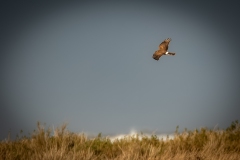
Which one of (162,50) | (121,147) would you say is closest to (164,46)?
(162,50)

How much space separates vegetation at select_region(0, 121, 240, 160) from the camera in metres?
7.68

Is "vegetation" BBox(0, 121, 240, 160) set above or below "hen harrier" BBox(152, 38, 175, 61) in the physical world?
below

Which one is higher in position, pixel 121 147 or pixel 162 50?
pixel 162 50

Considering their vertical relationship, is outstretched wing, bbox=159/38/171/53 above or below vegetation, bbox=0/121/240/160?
above

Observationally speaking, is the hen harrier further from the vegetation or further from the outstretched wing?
the vegetation

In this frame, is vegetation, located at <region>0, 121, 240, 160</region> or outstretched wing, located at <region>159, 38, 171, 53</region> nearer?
vegetation, located at <region>0, 121, 240, 160</region>

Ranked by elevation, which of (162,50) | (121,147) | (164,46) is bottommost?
(121,147)

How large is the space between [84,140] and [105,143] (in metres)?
0.75

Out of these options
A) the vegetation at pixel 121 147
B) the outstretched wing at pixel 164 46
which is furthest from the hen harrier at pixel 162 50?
the vegetation at pixel 121 147

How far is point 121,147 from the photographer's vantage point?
9844 mm

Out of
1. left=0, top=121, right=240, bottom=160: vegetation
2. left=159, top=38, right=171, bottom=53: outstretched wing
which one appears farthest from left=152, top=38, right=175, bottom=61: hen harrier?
left=0, top=121, right=240, bottom=160: vegetation

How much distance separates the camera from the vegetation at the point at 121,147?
768 cm

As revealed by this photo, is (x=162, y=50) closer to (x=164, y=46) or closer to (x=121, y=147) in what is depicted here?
(x=164, y=46)

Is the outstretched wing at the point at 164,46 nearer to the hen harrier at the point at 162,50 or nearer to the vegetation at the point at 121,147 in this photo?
the hen harrier at the point at 162,50
